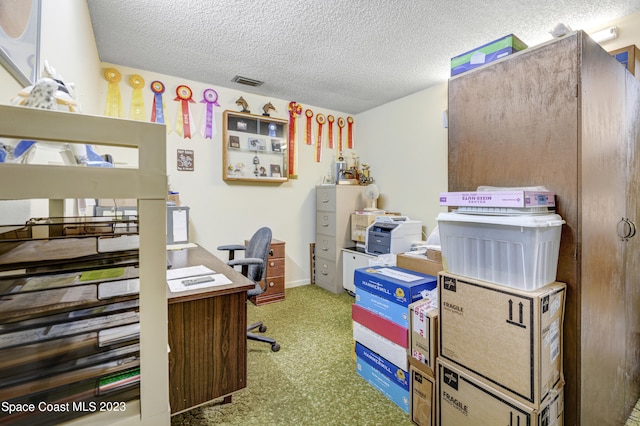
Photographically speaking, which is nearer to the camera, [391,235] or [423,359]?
[423,359]

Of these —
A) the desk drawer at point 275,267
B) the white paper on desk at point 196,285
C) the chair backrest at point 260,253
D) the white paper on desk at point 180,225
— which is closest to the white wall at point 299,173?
the desk drawer at point 275,267

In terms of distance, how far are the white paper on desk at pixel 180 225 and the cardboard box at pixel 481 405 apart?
7.90 ft

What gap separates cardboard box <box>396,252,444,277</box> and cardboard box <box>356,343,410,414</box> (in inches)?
24.5

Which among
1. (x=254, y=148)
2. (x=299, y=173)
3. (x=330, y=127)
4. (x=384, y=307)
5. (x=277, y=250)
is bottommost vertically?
(x=384, y=307)

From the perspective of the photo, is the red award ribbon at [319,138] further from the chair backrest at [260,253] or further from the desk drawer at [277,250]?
the chair backrest at [260,253]

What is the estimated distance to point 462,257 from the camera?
55.5 inches

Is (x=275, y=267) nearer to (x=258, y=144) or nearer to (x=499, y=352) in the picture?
(x=258, y=144)

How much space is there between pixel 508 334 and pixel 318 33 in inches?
96.2

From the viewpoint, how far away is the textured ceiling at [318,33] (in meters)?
2.12

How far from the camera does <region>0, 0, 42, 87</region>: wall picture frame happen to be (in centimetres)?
96

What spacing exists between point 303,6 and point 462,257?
198cm

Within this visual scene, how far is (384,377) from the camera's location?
187 centimetres

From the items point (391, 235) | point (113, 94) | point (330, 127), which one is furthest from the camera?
point (330, 127)

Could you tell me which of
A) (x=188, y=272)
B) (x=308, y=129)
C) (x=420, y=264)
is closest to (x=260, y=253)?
(x=188, y=272)
